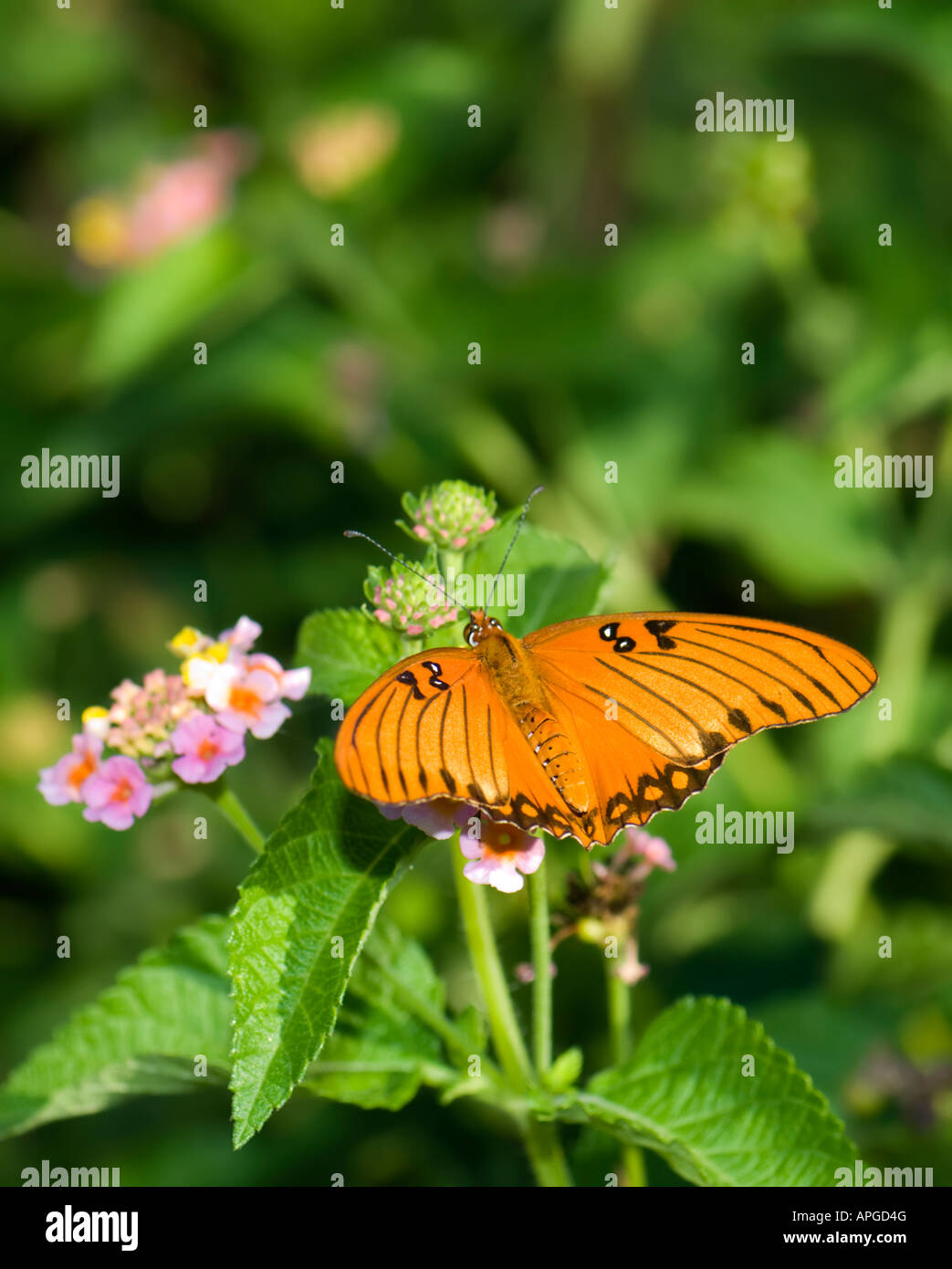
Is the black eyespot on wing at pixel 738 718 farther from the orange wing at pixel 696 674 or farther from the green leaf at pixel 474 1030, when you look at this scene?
the green leaf at pixel 474 1030

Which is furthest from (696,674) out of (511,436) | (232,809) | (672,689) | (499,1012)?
(511,436)

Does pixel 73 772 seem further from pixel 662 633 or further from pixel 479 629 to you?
pixel 662 633

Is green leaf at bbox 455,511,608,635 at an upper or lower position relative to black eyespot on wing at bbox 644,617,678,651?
upper

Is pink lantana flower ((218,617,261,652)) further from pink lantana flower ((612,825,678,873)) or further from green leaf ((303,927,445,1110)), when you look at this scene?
pink lantana flower ((612,825,678,873))

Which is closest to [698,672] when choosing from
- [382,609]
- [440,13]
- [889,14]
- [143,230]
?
[382,609]

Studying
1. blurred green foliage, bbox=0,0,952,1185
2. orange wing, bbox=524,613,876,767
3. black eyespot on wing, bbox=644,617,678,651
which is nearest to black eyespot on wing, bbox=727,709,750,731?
orange wing, bbox=524,613,876,767

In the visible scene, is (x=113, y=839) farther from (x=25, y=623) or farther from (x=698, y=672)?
(x=698, y=672)

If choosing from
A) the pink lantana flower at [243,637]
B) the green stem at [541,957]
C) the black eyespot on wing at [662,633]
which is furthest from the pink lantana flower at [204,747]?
the black eyespot on wing at [662,633]
